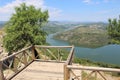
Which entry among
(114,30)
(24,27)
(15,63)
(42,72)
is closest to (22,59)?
(15,63)

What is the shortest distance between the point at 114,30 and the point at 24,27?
11.8 m

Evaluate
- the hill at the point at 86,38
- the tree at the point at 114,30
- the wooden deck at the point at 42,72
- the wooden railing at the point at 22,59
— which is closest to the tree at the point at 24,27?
the wooden railing at the point at 22,59

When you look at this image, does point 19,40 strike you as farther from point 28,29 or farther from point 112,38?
point 112,38

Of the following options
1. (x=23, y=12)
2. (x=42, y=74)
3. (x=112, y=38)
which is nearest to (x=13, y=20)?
(x=23, y=12)

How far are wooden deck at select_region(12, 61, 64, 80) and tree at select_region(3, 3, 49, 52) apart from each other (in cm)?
759

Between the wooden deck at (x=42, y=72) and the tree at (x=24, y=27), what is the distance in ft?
24.9

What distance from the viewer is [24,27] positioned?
17.9 m

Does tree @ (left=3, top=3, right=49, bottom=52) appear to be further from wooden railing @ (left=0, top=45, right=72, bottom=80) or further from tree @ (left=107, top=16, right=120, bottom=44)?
tree @ (left=107, top=16, right=120, bottom=44)

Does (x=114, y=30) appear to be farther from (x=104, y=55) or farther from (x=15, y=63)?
(x=104, y=55)

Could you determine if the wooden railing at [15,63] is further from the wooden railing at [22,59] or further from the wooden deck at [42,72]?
the wooden deck at [42,72]

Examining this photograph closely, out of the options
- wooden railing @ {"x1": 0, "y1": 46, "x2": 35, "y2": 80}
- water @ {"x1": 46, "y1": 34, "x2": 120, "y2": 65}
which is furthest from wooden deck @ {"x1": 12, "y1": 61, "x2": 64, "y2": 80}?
water @ {"x1": 46, "y1": 34, "x2": 120, "y2": 65}

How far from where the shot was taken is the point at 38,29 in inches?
732

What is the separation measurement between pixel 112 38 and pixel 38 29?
34.5 feet

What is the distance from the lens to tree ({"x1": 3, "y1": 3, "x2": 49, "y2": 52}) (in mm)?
17859
